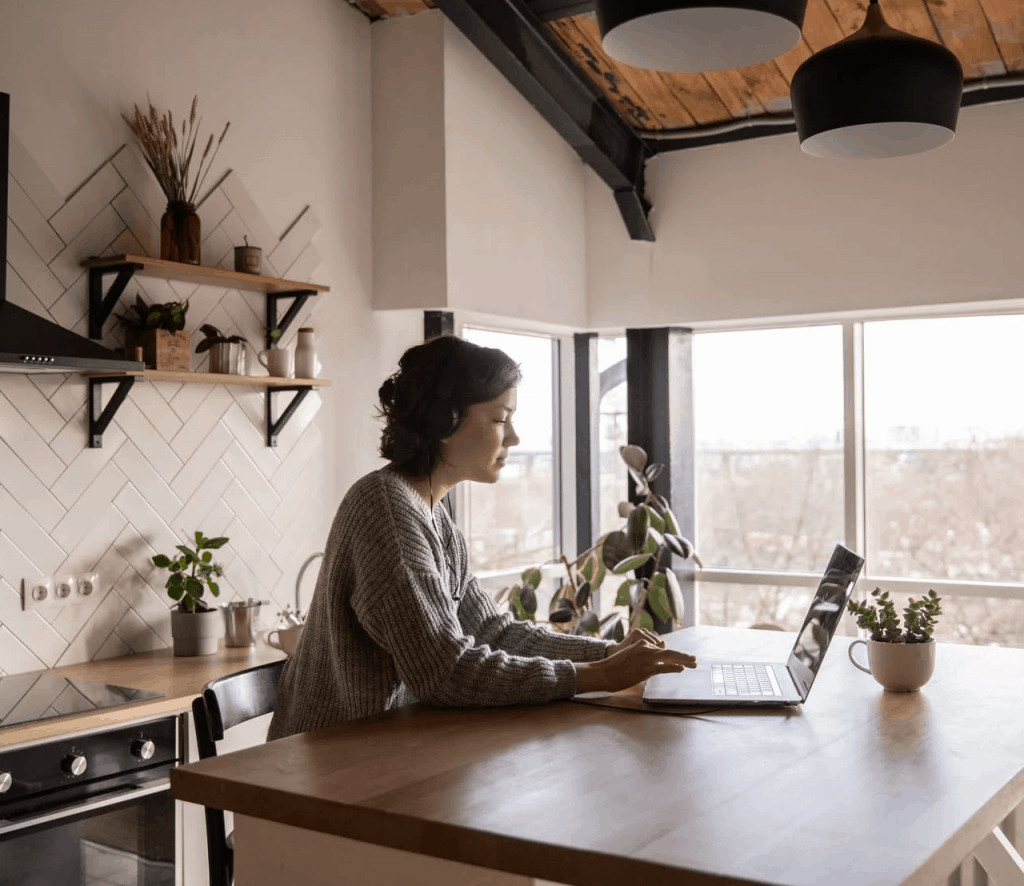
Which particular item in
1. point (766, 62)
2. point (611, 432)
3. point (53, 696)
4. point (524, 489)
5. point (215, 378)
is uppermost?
point (766, 62)

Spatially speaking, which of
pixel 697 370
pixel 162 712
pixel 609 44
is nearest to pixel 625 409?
pixel 697 370

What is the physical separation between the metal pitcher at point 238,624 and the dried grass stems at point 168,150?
116 cm

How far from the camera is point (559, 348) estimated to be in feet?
15.9

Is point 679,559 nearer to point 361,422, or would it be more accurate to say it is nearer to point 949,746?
point 361,422

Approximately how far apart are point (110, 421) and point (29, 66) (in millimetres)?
927

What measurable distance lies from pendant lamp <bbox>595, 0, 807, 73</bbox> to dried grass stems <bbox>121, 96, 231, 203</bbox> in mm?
1767

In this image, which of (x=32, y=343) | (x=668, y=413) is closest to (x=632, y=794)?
(x=32, y=343)

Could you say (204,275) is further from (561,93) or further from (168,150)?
(561,93)

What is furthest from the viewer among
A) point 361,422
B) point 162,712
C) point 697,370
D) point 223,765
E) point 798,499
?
point 697,370

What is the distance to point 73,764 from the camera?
2.27 m

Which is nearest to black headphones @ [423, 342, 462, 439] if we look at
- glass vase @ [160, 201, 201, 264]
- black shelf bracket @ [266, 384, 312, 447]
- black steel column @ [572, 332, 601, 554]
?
glass vase @ [160, 201, 201, 264]

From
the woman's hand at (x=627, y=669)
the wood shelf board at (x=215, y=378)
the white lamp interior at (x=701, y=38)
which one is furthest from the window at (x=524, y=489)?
the white lamp interior at (x=701, y=38)

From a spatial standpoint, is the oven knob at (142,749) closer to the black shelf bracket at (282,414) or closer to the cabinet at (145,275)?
the cabinet at (145,275)

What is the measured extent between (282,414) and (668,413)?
1.74 metres
